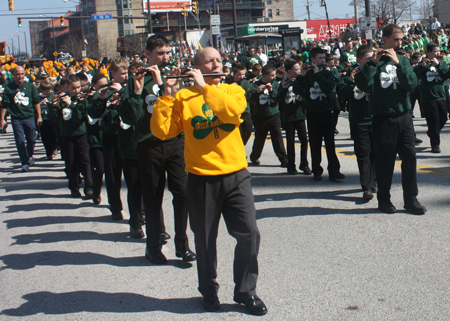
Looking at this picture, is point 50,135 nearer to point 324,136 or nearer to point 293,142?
point 293,142

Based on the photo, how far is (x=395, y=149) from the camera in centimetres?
658

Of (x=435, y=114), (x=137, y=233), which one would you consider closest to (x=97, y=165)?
(x=137, y=233)

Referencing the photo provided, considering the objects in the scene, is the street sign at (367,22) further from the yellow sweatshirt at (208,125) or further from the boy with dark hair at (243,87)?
the yellow sweatshirt at (208,125)

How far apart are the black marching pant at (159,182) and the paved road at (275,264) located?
29 cm

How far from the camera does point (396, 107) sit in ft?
21.3

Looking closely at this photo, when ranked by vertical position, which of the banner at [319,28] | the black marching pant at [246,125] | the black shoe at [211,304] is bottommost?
the black shoe at [211,304]

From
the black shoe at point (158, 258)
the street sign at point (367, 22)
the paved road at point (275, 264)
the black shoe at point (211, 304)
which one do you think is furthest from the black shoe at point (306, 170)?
the street sign at point (367, 22)

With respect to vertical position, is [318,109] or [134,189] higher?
[318,109]

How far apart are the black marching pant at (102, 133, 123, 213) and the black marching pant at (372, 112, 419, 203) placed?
3.32 metres

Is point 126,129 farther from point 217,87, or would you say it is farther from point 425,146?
point 425,146

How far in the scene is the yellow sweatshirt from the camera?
3.96 m

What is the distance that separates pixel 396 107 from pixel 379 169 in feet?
2.63

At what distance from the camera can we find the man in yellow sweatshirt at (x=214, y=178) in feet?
13.3

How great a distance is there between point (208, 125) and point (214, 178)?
0.41 meters
